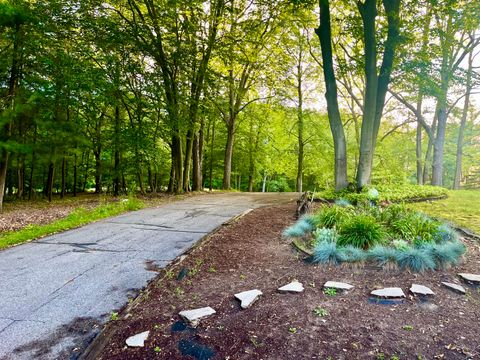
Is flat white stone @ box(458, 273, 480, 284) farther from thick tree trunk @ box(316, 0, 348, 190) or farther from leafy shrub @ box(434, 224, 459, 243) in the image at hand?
thick tree trunk @ box(316, 0, 348, 190)

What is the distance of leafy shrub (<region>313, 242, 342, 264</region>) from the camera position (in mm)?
3363

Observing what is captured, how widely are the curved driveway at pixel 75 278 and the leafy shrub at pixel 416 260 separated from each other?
9.27 feet

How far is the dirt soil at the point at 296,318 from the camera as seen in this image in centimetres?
197

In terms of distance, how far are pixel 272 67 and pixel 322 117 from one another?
17.5 feet

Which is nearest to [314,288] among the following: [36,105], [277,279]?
[277,279]

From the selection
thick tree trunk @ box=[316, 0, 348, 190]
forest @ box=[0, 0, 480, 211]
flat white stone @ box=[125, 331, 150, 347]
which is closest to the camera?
flat white stone @ box=[125, 331, 150, 347]

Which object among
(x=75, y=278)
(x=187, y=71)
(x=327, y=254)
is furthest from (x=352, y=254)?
(x=187, y=71)

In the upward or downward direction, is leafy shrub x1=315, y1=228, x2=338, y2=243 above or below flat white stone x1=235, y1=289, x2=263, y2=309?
above

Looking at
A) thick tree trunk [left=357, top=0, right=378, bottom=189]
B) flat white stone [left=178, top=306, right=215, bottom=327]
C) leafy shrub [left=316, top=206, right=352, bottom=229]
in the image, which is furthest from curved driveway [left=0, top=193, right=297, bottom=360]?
thick tree trunk [left=357, top=0, right=378, bottom=189]

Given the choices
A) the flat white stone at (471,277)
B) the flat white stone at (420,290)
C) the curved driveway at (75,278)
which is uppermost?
the flat white stone at (471,277)

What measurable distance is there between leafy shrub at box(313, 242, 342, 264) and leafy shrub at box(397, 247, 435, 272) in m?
0.64

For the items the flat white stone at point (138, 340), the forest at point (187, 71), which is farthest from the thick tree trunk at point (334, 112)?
the flat white stone at point (138, 340)

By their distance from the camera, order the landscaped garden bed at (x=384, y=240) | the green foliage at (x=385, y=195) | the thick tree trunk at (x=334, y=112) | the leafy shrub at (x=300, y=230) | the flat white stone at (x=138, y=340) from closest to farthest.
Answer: the flat white stone at (x=138, y=340), the landscaped garden bed at (x=384, y=240), the leafy shrub at (x=300, y=230), the green foliage at (x=385, y=195), the thick tree trunk at (x=334, y=112)

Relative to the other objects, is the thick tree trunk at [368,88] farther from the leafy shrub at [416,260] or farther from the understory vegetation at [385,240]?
the leafy shrub at [416,260]
